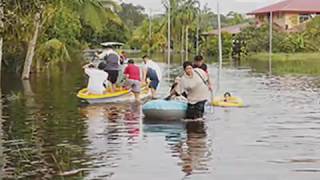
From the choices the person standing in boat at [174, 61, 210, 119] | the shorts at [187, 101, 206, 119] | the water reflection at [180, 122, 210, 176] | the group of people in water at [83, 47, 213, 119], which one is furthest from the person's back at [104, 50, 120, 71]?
the water reflection at [180, 122, 210, 176]

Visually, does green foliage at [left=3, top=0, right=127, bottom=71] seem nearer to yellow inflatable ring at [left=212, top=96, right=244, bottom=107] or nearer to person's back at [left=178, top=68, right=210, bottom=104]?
yellow inflatable ring at [left=212, top=96, right=244, bottom=107]

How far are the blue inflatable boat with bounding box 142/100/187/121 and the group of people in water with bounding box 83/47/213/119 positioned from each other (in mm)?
178

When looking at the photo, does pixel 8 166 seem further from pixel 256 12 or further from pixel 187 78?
pixel 256 12

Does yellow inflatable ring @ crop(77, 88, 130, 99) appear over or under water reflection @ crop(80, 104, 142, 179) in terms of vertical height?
over

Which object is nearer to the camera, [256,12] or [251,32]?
[251,32]

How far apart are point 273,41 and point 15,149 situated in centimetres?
7576

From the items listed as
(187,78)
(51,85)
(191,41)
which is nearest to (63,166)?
(187,78)

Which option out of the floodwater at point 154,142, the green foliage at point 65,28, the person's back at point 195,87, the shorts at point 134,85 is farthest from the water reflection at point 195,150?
the green foliage at point 65,28

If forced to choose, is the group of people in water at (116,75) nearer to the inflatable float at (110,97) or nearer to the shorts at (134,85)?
the shorts at (134,85)

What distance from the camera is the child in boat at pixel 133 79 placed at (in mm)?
25469

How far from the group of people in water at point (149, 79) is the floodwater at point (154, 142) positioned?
0.60 meters

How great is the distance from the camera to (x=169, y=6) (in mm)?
98188

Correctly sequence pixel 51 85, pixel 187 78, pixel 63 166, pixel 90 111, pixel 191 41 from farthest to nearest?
pixel 191 41
pixel 51 85
pixel 90 111
pixel 187 78
pixel 63 166

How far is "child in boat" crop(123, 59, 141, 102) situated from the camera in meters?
25.5
